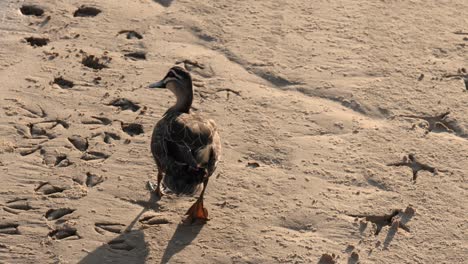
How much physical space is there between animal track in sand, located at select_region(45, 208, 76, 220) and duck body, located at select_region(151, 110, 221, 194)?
707mm

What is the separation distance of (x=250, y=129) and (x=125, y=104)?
3.52ft

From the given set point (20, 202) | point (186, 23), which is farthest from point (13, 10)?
point (20, 202)

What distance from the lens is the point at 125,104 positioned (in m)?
6.84

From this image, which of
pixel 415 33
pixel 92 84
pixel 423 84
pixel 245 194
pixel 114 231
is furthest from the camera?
pixel 415 33

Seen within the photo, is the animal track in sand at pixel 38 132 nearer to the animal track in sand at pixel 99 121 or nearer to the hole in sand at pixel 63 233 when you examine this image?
the animal track in sand at pixel 99 121

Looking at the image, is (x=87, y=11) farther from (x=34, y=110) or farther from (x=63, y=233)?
(x=63, y=233)

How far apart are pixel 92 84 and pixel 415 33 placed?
129 inches

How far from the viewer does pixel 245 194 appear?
6129 mm

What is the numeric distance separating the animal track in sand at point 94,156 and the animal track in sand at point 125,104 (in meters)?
0.60

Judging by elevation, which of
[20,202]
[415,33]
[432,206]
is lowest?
[20,202]

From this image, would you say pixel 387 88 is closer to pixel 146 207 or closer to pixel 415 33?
pixel 415 33

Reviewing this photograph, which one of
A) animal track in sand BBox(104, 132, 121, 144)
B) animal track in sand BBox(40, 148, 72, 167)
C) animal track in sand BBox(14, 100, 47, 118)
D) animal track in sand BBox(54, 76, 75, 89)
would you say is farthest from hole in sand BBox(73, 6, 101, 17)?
animal track in sand BBox(40, 148, 72, 167)

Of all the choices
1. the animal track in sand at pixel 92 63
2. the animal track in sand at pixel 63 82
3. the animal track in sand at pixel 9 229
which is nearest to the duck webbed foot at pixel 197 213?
the animal track in sand at pixel 9 229

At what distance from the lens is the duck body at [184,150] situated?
18.2 ft
